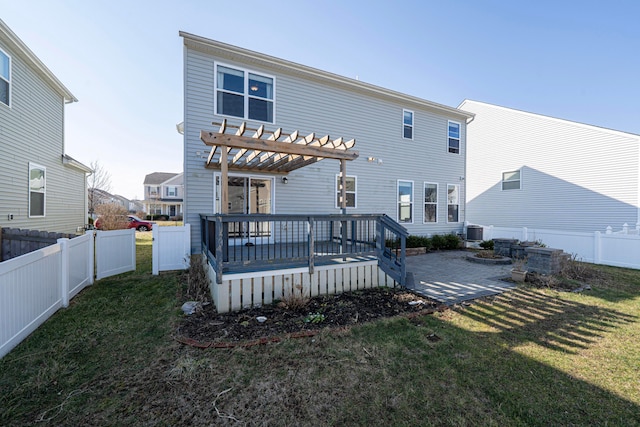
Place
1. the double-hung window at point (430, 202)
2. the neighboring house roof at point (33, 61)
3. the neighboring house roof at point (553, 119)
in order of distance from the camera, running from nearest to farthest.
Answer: the neighboring house roof at point (33, 61), the neighboring house roof at point (553, 119), the double-hung window at point (430, 202)

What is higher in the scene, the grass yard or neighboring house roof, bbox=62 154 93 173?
neighboring house roof, bbox=62 154 93 173

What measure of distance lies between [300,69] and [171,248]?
6566 millimetres

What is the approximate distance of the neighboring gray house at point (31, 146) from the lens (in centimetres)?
745

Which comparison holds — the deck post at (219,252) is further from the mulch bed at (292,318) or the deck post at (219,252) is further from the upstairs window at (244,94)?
the upstairs window at (244,94)

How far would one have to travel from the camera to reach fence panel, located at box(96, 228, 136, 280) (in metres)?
6.31

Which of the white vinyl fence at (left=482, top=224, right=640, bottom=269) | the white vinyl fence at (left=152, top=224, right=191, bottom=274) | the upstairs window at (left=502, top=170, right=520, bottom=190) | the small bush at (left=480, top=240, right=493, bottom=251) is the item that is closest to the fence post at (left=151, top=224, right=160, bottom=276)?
the white vinyl fence at (left=152, top=224, right=191, bottom=274)

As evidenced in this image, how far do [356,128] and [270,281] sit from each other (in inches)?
280

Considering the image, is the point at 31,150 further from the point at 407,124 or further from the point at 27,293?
the point at 407,124

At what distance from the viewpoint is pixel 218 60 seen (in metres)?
7.50

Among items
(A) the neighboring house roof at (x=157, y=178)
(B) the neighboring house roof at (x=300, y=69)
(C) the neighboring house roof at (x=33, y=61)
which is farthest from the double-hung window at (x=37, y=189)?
(A) the neighboring house roof at (x=157, y=178)

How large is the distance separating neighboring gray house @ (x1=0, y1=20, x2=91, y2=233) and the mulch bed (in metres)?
7.88

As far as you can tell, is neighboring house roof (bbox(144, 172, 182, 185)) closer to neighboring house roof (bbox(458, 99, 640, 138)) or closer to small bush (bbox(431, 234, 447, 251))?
neighboring house roof (bbox(458, 99, 640, 138))

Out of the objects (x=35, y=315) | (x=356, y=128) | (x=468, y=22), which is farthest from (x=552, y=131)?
(x=35, y=315)

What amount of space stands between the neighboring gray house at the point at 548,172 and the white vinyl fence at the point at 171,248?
50.1 ft
